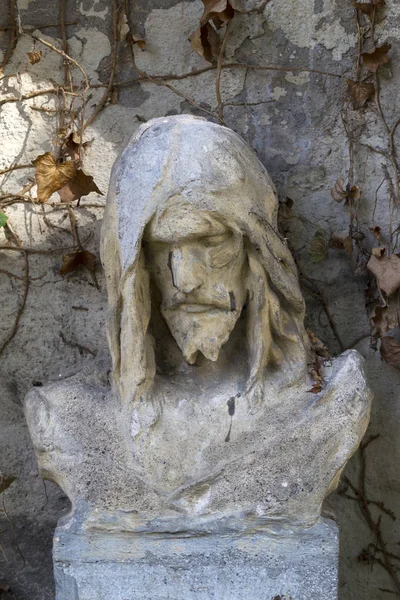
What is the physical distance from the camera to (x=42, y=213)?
330cm

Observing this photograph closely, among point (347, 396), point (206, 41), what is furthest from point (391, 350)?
point (206, 41)

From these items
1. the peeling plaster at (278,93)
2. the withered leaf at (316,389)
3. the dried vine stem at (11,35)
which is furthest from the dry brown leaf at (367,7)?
the withered leaf at (316,389)

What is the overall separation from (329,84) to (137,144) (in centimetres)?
90

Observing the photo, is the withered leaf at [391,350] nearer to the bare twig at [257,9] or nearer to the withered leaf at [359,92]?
the withered leaf at [359,92]

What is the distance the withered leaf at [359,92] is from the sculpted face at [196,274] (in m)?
0.87

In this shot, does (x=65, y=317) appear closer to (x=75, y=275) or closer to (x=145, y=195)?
(x=75, y=275)

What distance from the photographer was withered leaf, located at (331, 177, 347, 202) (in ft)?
10.3

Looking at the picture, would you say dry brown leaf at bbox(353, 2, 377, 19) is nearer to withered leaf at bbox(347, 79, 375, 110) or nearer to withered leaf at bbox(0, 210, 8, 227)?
withered leaf at bbox(347, 79, 375, 110)

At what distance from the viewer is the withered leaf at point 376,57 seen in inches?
123

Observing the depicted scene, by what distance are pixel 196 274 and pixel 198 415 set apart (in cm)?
42

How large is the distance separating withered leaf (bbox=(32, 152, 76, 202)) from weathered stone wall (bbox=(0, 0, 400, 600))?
12 cm

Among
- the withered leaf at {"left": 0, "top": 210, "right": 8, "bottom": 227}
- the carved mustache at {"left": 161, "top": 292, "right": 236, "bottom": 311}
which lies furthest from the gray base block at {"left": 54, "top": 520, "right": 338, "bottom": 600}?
the withered leaf at {"left": 0, "top": 210, "right": 8, "bottom": 227}

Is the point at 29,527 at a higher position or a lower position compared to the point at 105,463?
lower


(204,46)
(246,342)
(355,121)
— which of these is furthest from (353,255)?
(204,46)
